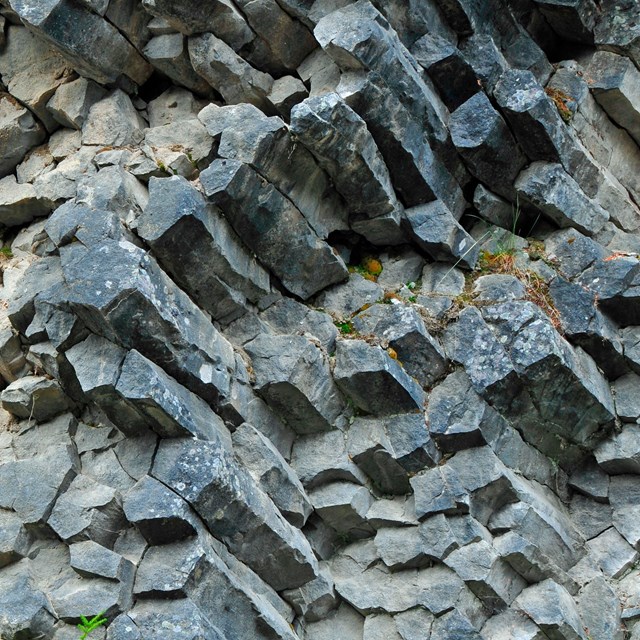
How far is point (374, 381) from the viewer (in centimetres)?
1051

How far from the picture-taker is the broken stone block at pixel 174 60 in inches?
466

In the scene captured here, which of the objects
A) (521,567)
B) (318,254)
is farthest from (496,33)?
(521,567)

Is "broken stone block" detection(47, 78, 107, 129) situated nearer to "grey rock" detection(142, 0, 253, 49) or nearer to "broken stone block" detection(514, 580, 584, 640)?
"grey rock" detection(142, 0, 253, 49)

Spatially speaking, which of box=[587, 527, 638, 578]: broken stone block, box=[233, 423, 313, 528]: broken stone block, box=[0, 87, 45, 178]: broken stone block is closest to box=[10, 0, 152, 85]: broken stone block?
box=[0, 87, 45, 178]: broken stone block

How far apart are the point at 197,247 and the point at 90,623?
3914mm

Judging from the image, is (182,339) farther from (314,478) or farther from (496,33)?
(496,33)

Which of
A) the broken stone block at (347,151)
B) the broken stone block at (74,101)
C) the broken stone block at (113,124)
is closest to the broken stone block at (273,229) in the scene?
the broken stone block at (347,151)

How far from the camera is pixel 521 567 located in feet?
33.3

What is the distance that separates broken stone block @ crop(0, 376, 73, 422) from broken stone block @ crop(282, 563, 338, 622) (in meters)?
2.97

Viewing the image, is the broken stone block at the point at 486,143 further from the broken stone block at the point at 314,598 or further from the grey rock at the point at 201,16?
the broken stone block at the point at 314,598

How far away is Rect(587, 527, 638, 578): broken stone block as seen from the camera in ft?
34.5

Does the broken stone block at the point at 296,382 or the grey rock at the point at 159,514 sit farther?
the broken stone block at the point at 296,382

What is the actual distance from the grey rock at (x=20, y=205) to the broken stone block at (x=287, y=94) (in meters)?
2.98

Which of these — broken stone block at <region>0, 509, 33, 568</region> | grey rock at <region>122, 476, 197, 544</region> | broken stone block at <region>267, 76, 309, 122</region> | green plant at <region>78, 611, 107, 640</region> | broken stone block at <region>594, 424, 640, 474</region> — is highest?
broken stone block at <region>267, 76, 309, 122</region>
